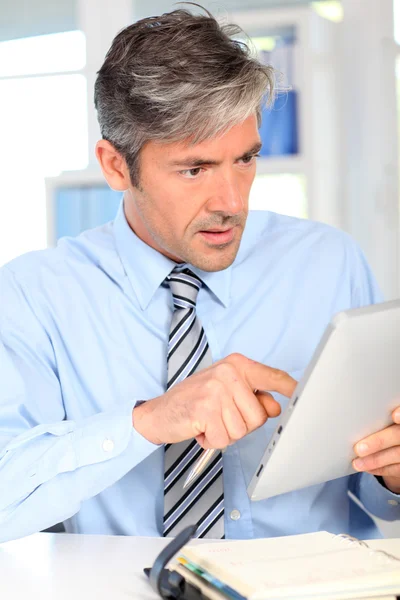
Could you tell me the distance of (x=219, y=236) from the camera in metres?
1.57

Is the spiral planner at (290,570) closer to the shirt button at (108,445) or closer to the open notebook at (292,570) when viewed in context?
the open notebook at (292,570)

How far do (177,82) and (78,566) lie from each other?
893 mm

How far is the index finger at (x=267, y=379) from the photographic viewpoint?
4.02 feet

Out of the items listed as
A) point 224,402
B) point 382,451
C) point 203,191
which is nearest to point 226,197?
point 203,191

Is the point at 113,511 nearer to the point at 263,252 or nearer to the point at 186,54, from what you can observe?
the point at 263,252

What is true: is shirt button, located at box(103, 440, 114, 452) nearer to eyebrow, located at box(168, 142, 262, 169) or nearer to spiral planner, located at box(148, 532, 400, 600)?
spiral planner, located at box(148, 532, 400, 600)

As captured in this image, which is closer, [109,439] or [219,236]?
[109,439]

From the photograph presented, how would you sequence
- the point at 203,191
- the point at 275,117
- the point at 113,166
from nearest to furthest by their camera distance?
the point at 203,191 → the point at 113,166 → the point at 275,117

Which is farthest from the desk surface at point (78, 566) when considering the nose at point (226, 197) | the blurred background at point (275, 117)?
the blurred background at point (275, 117)

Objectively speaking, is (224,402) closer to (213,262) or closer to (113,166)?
(213,262)

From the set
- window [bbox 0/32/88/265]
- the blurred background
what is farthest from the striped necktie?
window [bbox 0/32/88/265]

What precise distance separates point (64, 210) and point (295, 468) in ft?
8.44

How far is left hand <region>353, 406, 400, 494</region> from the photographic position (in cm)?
118

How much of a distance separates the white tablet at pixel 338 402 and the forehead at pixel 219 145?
0.61 meters
